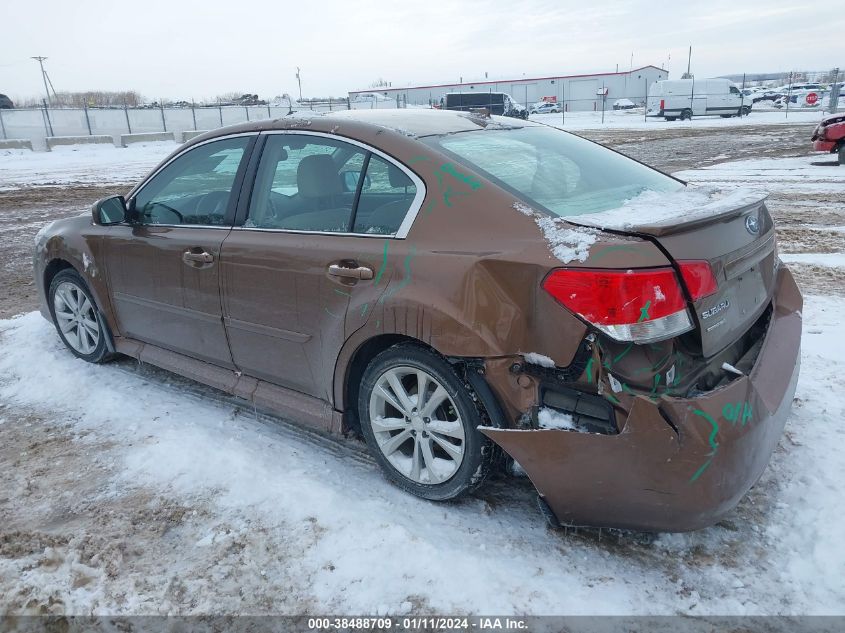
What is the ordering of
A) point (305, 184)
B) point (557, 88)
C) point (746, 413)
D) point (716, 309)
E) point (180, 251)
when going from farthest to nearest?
1. point (557, 88)
2. point (180, 251)
3. point (305, 184)
4. point (716, 309)
5. point (746, 413)

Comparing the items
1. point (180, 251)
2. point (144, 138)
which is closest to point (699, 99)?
point (144, 138)

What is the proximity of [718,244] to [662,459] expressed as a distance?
33.9 inches

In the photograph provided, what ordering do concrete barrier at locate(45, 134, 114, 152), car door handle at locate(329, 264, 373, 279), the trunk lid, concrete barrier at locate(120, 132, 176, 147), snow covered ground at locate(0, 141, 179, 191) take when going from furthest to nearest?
concrete barrier at locate(120, 132, 176, 147)
concrete barrier at locate(45, 134, 114, 152)
snow covered ground at locate(0, 141, 179, 191)
car door handle at locate(329, 264, 373, 279)
the trunk lid

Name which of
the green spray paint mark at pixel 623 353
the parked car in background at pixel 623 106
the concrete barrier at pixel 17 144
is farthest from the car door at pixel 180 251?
the parked car in background at pixel 623 106

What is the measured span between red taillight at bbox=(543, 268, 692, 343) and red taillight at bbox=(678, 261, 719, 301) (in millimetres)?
44

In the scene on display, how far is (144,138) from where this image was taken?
29688 mm

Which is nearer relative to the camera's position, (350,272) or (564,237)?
(564,237)

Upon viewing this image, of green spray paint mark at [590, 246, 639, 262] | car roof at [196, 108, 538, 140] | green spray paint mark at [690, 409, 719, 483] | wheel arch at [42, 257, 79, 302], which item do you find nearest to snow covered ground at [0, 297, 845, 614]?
green spray paint mark at [690, 409, 719, 483]

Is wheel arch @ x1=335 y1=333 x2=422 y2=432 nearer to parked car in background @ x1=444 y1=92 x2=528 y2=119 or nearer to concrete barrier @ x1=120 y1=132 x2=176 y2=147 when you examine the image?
concrete barrier @ x1=120 y1=132 x2=176 y2=147

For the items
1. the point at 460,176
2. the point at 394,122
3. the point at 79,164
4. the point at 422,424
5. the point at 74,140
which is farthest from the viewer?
the point at 74,140

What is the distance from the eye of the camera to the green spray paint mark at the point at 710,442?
2.29 m

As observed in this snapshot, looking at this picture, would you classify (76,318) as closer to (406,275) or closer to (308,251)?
(308,251)

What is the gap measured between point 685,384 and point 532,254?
758 mm

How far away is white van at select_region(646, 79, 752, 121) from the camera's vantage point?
1558 inches
